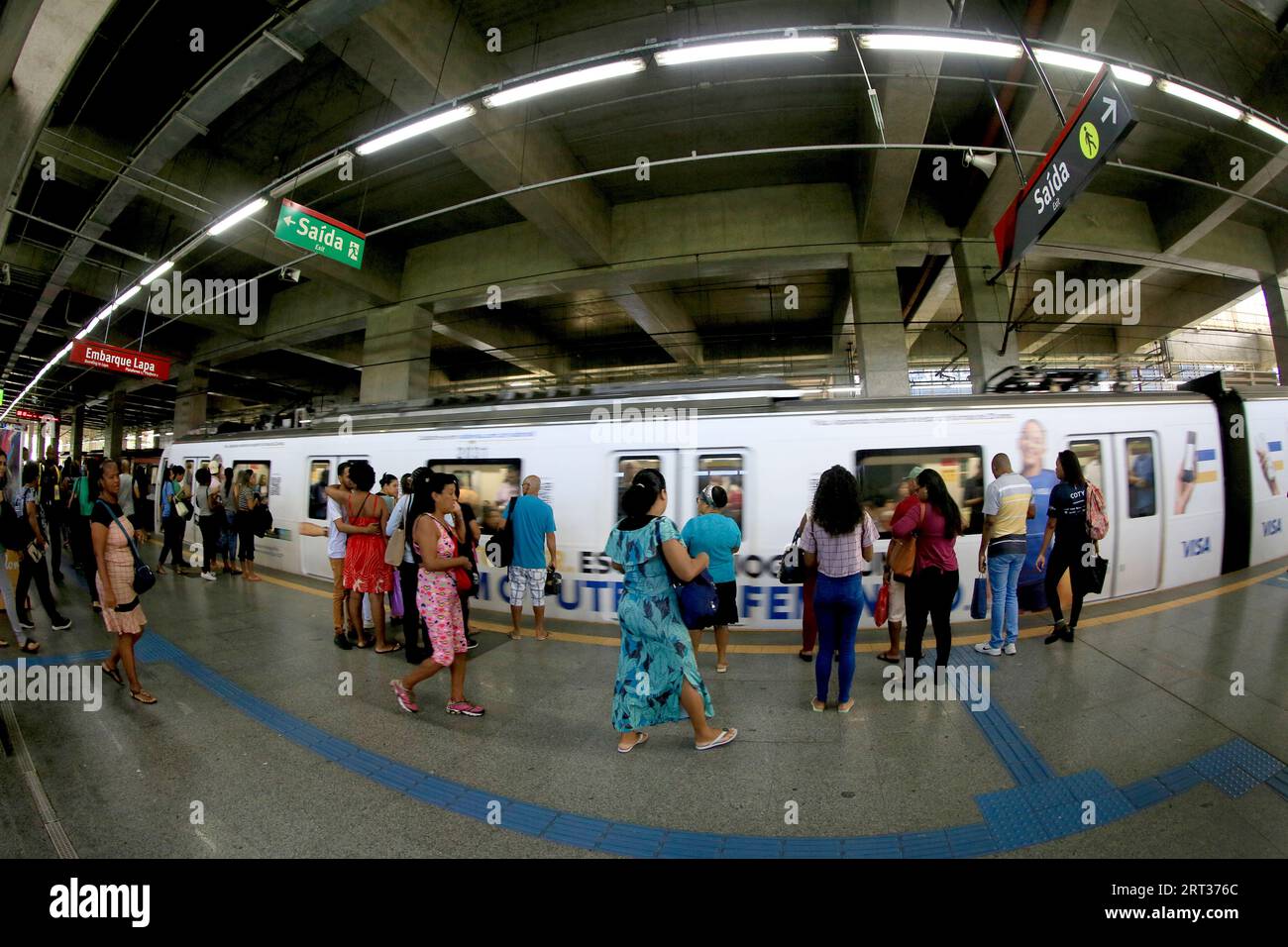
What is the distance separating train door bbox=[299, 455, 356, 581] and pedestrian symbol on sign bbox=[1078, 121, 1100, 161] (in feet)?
31.1

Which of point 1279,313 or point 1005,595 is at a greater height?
point 1279,313

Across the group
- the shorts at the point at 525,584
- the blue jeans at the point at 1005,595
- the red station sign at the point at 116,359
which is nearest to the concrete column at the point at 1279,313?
the blue jeans at the point at 1005,595

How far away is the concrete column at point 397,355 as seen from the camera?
11445 mm

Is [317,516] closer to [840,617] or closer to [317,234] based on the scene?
[317,234]

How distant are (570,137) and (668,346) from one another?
7424 mm

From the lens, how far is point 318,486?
24.9ft

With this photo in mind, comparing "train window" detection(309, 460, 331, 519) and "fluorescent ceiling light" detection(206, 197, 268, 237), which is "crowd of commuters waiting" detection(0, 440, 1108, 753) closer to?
"train window" detection(309, 460, 331, 519)

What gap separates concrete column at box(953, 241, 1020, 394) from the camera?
916 centimetres

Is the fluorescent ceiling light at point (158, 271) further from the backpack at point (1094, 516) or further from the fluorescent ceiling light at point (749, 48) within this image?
the backpack at point (1094, 516)

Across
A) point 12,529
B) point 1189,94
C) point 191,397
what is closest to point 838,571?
point 1189,94

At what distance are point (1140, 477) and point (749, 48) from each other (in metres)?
6.23

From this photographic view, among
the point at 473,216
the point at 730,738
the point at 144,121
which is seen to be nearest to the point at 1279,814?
the point at 730,738

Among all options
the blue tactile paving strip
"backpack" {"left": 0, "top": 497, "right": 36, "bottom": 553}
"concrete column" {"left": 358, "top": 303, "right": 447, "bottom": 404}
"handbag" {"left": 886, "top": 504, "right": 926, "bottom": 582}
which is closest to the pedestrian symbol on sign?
"handbag" {"left": 886, "top": 504, "right": 926, "bottom": 582}

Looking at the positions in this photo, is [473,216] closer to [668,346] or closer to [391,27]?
[391,27]
